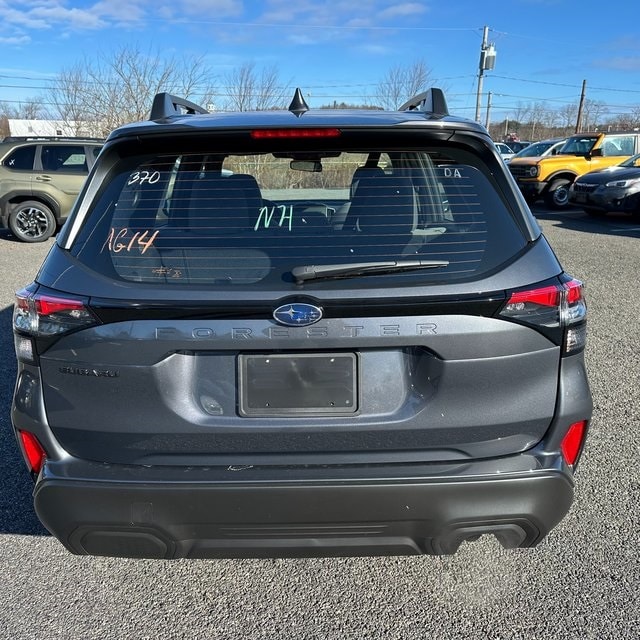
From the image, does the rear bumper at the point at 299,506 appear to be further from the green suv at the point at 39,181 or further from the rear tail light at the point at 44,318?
the green suv at the point at 39,181

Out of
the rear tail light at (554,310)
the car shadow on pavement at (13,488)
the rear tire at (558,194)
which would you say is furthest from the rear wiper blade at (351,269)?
the rear tire at (558,194)

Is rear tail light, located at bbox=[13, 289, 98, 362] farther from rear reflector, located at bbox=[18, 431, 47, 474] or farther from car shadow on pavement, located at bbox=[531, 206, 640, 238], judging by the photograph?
car shadow on pavement, located at bbox=[531, 206, 640, 238]

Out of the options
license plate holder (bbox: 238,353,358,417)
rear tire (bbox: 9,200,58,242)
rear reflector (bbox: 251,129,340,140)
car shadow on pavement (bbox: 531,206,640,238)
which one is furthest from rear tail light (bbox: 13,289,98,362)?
car shadow on pavement (bbox: 531,206,640,238)

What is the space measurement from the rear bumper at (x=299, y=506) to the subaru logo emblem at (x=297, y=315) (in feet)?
1.59

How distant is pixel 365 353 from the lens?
191 centimetres

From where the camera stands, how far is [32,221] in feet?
38.0

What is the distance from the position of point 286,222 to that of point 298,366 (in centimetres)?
51

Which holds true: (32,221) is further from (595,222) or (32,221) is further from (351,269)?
(595,222)

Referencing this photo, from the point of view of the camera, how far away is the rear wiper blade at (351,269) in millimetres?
1902

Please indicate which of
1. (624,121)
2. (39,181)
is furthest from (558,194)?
(624,121)

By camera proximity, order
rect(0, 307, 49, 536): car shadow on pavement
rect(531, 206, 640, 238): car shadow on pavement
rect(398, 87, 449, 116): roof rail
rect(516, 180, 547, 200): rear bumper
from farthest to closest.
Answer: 1. rect(516, 180, 547, 200): rear bumper
2. rect(531, 206, 640, 238): car shadow on pavement
3. rect(0, 307, 49, 536): car shadow on pavement
4. rect(398, 87, 449, 116): roof rail

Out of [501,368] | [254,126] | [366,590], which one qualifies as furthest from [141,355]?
[366,590]

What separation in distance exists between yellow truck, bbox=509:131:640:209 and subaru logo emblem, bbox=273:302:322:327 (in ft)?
53.0

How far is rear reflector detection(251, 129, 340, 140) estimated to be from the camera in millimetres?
2037
